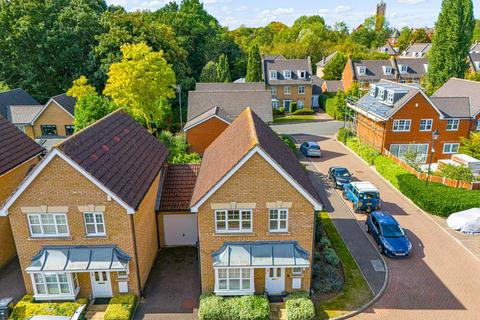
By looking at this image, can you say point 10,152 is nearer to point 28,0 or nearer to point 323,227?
point 323,227

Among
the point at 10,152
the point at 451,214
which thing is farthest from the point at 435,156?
the point at 10,152

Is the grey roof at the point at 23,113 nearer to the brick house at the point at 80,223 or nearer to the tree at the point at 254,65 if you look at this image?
the brick house at the point at 80,223

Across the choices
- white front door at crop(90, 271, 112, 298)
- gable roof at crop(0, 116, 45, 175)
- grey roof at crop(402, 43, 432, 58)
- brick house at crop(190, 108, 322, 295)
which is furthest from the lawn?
grey roof at crop(402, 43, 432, 58)

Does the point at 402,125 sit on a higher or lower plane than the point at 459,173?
higher

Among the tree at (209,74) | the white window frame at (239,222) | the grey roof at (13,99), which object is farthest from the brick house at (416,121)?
the grey roof at (13,99)

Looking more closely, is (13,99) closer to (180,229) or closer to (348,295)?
(180,229)

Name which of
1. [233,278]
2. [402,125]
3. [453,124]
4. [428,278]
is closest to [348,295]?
[428,278]
